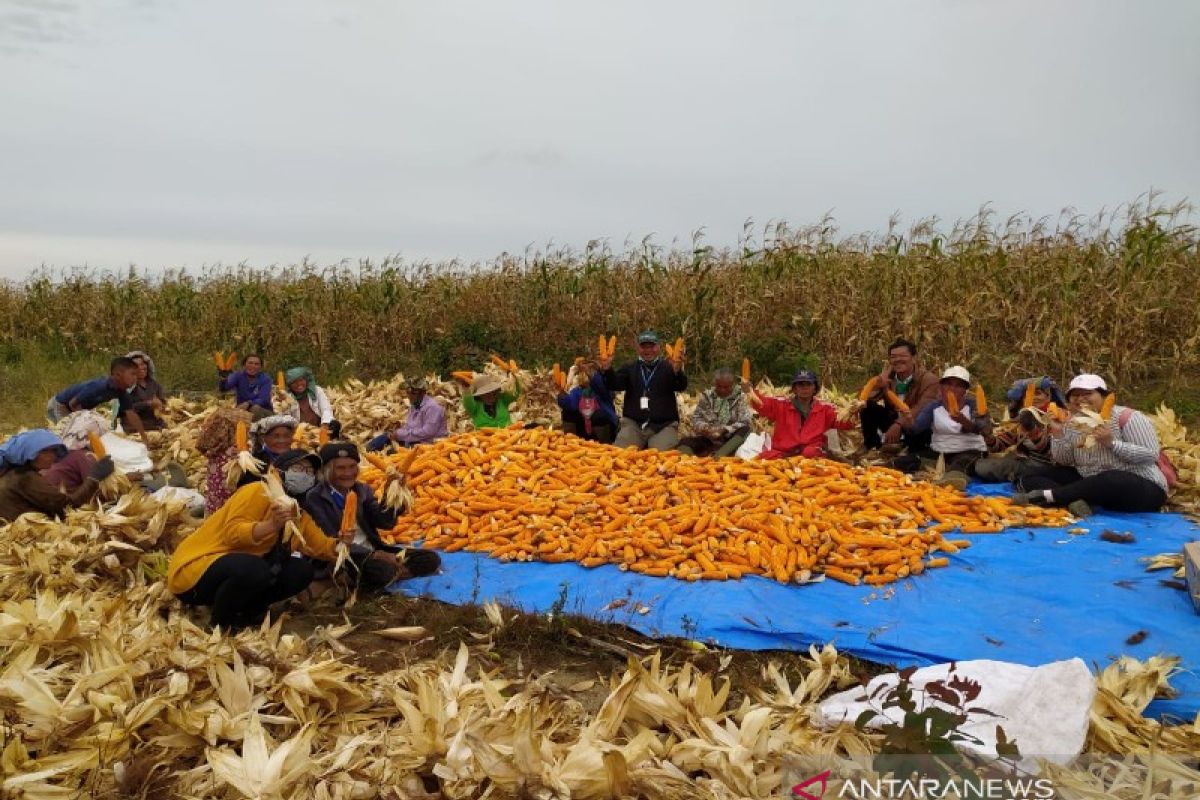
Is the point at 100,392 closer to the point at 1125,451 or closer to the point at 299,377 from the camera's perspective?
the point at 299,377

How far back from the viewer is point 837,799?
245cm

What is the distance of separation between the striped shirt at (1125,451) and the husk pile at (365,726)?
2619 mm

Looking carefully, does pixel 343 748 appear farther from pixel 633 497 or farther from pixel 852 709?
pixel 633 497

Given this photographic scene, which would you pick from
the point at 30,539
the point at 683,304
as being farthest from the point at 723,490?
the point at 683,304

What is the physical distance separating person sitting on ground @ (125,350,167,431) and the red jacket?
6412mm

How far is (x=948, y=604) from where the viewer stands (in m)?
4.52

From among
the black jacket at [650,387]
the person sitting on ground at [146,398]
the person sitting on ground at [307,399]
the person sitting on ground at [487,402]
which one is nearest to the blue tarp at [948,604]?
the person sitting on ground at [487,402]

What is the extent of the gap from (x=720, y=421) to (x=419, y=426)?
9.41 ft

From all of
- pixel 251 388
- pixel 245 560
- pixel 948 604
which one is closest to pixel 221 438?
pixel 245 560

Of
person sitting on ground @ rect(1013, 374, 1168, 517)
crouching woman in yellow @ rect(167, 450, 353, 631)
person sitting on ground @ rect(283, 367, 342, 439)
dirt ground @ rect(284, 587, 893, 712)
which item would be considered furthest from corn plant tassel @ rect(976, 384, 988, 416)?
person sitting on ground @ rect(283, 367, 342, 439)

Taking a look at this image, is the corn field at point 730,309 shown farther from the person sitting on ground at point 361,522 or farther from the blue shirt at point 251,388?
the person sitting on ground at point 361,522

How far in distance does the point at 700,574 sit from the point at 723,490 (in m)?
1.20

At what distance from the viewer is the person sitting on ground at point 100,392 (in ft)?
27.1

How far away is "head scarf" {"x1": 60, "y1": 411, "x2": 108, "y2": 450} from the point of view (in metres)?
7.28
